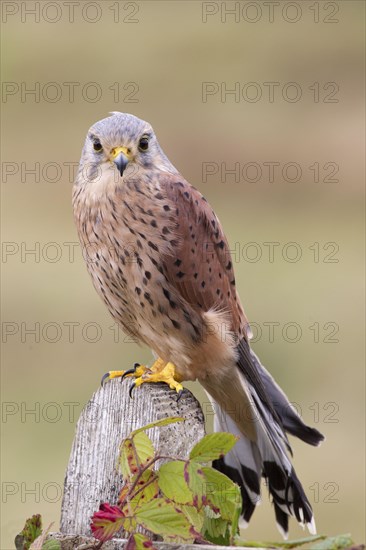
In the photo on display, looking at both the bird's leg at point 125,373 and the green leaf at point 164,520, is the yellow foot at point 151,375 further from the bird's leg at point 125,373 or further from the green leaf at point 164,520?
the green leaf at point 164,520

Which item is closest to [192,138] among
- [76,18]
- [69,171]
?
[69,171]

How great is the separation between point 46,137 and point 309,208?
386cm

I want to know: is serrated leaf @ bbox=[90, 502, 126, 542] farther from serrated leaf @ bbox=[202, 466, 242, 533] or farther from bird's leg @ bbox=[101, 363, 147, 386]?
bird's leg @ bbox=[101, 363, 147, 386]

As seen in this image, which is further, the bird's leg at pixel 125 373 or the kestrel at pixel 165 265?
the kestrel at pixel 165 265

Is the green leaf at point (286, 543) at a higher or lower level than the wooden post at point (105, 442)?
lower

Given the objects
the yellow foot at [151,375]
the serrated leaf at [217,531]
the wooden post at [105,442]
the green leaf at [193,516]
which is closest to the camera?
the green leaf at [193,516]

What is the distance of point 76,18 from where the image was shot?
58.3ft

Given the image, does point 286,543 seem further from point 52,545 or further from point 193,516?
point 52,545

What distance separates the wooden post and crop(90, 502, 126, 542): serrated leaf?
1.31 feet

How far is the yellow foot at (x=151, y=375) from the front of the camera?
387 centimetres

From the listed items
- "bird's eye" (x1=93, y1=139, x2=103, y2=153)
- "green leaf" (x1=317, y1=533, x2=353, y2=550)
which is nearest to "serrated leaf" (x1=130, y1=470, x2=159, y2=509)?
"green leaf" (x1=317, y1=533, x2=353, y2=550)

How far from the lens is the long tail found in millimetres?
4188

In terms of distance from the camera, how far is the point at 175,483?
2.92 m

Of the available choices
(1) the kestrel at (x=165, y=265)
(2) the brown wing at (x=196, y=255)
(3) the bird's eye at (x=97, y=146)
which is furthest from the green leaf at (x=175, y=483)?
(3) the bird's eye at (x=97, y=146)
